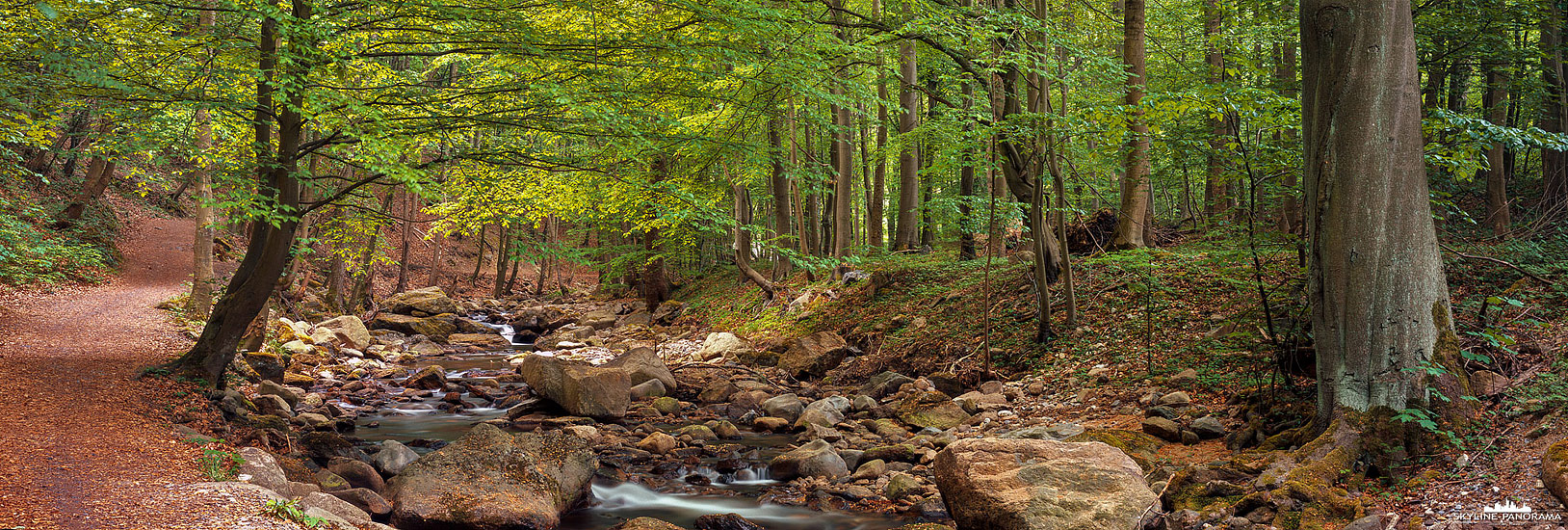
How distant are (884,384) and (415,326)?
14.2 m

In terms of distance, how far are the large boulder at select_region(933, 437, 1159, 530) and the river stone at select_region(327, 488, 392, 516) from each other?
4.45m

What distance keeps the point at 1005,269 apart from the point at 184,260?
77.2ft

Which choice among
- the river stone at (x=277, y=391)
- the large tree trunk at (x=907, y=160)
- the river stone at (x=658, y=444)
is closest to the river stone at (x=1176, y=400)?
the river stone at (x=658, y=444)

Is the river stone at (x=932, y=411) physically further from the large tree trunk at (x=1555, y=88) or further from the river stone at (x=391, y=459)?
the large tree trunk at (x=1555, y=88)

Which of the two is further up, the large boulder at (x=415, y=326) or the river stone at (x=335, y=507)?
the river stone at (x=335, y=507)

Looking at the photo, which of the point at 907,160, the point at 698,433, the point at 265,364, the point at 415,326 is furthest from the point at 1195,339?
the point at 415,326

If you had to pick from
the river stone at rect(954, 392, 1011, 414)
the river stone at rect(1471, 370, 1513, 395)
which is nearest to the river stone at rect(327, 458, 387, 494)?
the river stone at rect(954, 392, 1011, 414)

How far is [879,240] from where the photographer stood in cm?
1870

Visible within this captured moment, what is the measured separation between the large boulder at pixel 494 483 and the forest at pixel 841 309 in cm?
3

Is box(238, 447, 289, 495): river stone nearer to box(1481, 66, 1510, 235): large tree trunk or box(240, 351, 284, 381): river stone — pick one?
box(240, 351, 284, 381): river stone

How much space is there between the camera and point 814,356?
547 inches

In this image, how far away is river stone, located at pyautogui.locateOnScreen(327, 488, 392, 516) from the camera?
632 cm

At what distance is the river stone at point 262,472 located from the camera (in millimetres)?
5566

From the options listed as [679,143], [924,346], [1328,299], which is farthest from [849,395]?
[1328,299]
